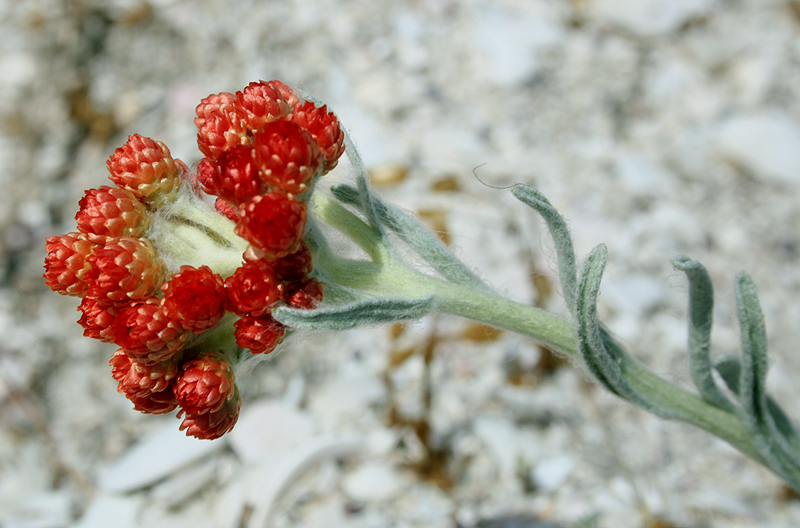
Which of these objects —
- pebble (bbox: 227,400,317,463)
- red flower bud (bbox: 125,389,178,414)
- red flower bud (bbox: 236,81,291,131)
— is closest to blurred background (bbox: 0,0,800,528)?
pebble (bbox: 227,400,317,463)

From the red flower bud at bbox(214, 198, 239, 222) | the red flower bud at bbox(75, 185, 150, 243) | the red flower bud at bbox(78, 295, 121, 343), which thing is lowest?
the red flower bud at bbox(78, 295, 121, 343)

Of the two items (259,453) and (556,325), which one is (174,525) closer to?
(259,453)

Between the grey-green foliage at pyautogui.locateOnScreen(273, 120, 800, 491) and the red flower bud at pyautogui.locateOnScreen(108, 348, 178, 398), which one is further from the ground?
Result: the red flower bud at pyautogui.locateOnScreen(108, 348, 178, 398)

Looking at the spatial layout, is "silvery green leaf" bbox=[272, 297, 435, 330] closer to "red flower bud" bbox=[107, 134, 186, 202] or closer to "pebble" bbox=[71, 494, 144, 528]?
"red flower bud" bbox=[107, 134, 186, 202]

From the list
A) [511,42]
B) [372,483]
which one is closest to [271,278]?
[372,483]

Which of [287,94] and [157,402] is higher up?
[287,94]

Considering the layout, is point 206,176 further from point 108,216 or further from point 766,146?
point 766,146

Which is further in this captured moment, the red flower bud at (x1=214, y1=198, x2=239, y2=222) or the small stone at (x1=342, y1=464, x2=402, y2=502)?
the small stone at (x1=342, y1=464, x2=402, y2=502)

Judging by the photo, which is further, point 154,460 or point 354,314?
point 154,460
